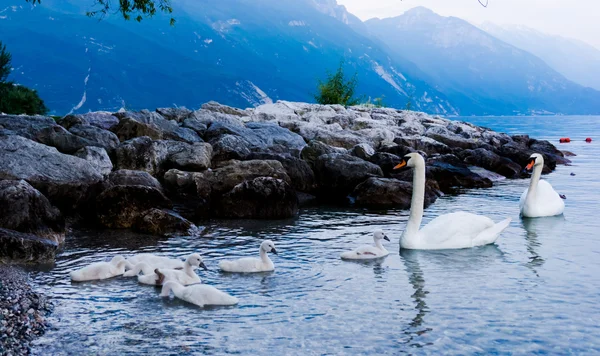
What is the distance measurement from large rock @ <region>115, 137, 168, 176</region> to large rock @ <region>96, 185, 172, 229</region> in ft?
17.4

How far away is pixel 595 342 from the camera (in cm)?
767

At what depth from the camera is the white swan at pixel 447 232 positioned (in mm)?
12633

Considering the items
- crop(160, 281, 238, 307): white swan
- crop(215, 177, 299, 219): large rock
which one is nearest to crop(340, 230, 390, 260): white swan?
crop(160, 281, 238, 307): white swan

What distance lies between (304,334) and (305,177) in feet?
43.6

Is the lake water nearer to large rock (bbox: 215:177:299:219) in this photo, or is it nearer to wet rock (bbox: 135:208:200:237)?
wet rock (bbox: 135:208:200:237)

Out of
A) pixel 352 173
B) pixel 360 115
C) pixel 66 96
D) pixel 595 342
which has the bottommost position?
pixel 595 342

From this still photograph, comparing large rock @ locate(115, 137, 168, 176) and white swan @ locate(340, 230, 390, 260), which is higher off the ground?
large rock @ locate(115, 137, 168, 176)

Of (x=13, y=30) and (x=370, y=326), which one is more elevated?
(x=13, y=30)

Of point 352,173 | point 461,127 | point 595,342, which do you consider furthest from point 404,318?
point 461,127

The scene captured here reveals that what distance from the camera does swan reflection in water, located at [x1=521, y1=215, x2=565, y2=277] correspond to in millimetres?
11741

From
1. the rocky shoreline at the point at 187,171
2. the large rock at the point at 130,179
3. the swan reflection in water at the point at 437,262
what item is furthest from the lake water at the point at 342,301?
the large rock at the point at 130,179

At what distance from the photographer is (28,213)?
1270 cm

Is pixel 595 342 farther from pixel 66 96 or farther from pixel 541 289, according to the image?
pixel 66 96

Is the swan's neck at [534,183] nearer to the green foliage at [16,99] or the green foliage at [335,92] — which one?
the green foliage at [16,99]
